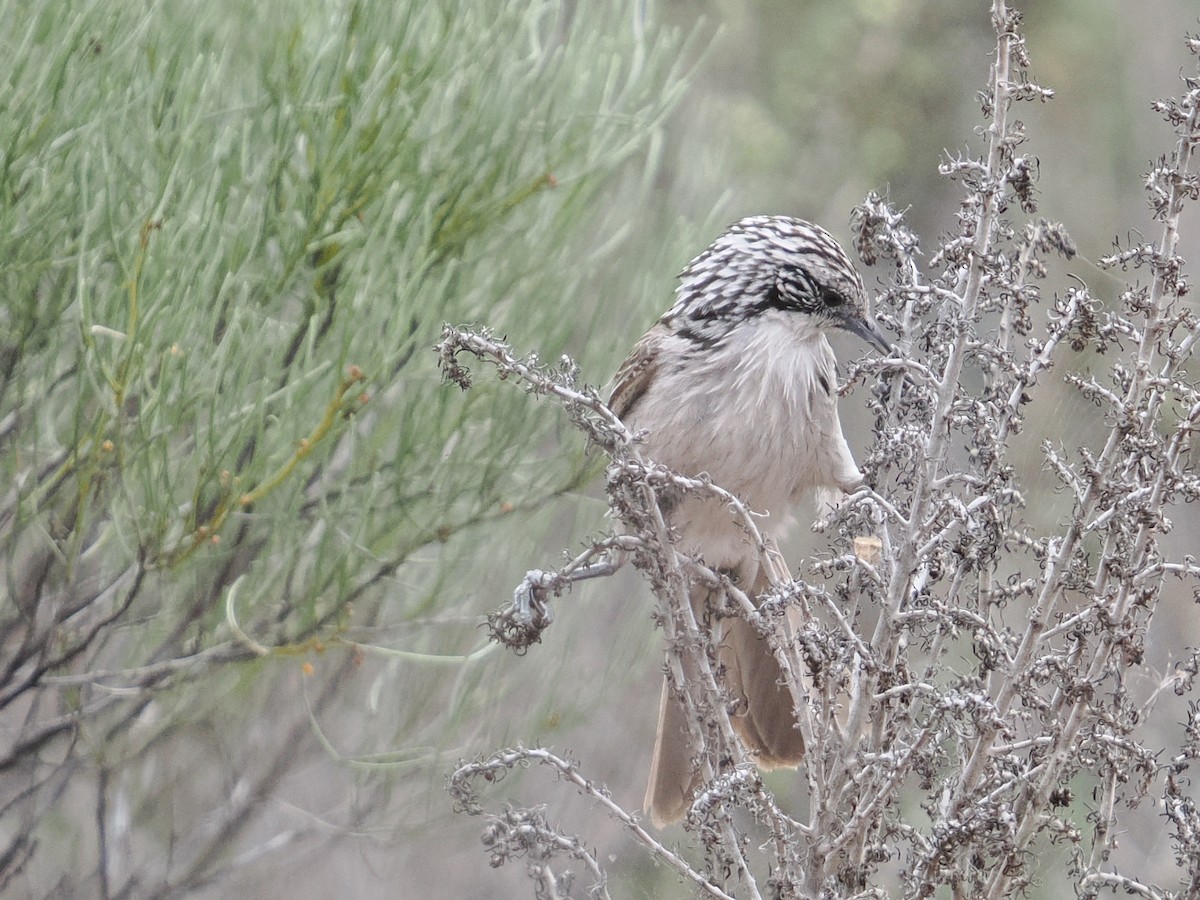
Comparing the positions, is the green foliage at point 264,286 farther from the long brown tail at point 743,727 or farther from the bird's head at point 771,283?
the long brown tail at point 743,727

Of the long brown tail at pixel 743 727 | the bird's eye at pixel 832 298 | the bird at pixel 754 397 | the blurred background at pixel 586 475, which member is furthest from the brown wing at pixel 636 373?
the long brown tail at pixel 743 727

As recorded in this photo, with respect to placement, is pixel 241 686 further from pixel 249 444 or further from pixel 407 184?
pixel 407 184

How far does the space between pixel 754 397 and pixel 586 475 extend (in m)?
0.39

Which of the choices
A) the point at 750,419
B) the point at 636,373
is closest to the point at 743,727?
the point at 750,419

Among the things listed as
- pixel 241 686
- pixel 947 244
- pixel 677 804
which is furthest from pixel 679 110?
pixel 947 244

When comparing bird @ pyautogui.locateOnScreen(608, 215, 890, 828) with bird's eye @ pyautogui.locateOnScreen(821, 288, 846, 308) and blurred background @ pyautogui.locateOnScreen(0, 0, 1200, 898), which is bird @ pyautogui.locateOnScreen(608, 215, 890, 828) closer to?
bird's eye @ pyautogui.locateOnScreen(821, 288, 846, 308)

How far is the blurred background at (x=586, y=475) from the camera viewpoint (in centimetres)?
221

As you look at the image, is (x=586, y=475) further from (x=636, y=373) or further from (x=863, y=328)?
(x=863, y=328)

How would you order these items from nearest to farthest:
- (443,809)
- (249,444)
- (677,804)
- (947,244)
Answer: (947,244) → (677,804) → (249,444) → (443,809)

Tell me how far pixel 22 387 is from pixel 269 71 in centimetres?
56

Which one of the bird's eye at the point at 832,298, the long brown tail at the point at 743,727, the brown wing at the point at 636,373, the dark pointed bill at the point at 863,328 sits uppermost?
the bird's eye at the point at 832,298

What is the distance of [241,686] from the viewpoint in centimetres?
229

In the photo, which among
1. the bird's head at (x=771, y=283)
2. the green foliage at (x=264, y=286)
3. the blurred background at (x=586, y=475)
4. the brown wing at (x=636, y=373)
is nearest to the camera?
the green foliage at (x=264, y=286)

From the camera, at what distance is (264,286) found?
6.48 feet
